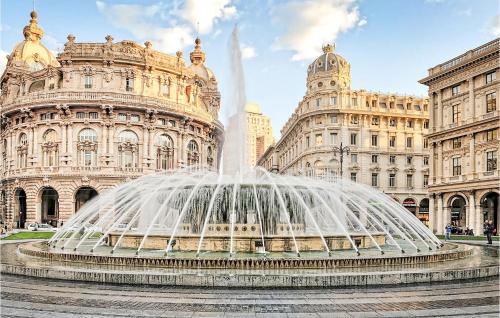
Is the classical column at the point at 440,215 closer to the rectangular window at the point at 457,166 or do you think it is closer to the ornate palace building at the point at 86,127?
the rectangular window at the point at 457,166

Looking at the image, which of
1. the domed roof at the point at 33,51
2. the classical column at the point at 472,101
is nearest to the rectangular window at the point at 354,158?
the classical column at the point at 472,101

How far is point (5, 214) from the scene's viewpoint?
61.0 meters

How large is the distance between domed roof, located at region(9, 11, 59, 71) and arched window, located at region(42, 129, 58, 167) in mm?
17940

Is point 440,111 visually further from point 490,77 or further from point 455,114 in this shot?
point 490,77

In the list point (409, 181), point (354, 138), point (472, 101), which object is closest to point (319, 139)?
point (354, 138)

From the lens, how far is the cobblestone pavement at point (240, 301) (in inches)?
344

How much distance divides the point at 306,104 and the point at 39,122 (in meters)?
37.2

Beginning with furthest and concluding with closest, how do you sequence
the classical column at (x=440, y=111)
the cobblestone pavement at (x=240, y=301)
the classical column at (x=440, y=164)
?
the classical column at (x=440, y=111)
the classical column at (x=440, y=164)
the cobblestone pavement at (x=240, y=301)

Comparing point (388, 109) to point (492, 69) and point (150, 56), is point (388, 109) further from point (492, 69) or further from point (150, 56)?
point (150, 56)

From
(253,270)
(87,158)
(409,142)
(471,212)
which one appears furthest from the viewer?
(409,142)

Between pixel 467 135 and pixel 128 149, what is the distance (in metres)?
37.9

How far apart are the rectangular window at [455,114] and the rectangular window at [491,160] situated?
5654 millimetres

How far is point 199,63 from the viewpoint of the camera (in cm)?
8412

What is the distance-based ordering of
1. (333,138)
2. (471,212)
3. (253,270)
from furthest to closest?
(333,138) < (471,212) < (253,270)
